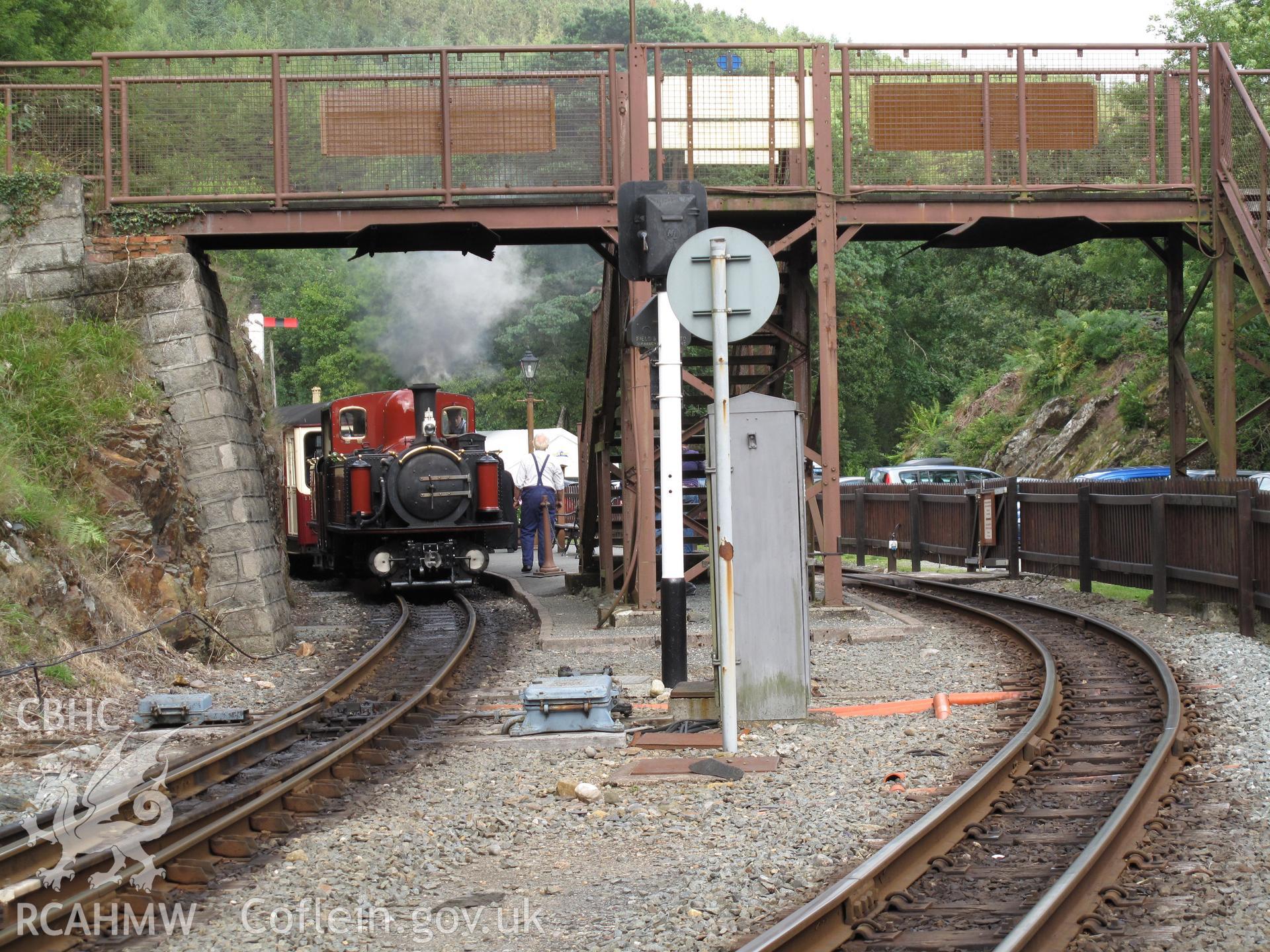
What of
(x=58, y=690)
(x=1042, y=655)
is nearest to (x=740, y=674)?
(x=1042, y=655)

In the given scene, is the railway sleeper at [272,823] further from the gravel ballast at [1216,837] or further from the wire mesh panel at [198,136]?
the wire mesh panel at [198,136]

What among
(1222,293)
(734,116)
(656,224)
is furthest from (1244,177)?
(656,224)

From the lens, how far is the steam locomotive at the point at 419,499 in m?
17.7

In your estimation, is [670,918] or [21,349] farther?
[21,349]

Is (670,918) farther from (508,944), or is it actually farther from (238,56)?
(238,56)

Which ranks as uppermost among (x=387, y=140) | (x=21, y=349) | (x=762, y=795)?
(x=387, y=140)

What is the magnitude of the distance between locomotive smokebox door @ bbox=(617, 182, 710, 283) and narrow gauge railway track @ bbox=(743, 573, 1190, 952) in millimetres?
3508

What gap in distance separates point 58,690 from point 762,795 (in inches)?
197

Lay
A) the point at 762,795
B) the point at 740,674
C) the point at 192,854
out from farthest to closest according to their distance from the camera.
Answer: the point at 740,674, the point at 762,795, the point at 192,854

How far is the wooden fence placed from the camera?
12336 mm

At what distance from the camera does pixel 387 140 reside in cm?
1324

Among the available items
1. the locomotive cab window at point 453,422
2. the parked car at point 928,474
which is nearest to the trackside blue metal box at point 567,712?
the locomotive cab window at point 453,422

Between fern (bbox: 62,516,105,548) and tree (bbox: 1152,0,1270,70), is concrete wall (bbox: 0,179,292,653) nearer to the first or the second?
fern (bbox: 62,516,105,548)

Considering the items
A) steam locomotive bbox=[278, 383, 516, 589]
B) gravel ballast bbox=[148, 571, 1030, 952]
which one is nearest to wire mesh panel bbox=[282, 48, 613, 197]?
steam locomotive bbox=[278, 383, 516, 589]
